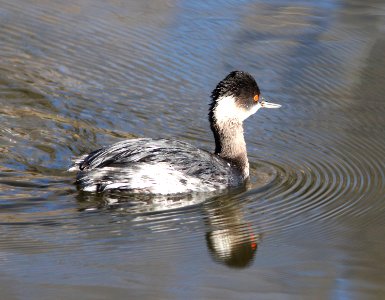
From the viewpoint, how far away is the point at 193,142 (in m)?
9.60

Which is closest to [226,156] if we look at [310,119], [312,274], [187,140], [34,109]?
[187,140]

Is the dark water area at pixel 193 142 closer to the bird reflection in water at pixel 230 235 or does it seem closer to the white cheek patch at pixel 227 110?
the bird reflection in water at pixel 230 235

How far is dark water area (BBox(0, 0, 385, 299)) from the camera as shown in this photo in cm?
625

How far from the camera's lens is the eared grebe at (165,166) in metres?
8.25

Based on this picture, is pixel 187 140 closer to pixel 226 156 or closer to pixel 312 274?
pixel 226 156

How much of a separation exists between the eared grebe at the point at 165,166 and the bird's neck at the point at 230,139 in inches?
0.5

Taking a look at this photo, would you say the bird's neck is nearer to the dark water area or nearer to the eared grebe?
the eared grebe

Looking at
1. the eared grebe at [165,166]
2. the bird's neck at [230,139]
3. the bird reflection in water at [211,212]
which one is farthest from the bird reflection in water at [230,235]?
the bird's neck at [230,139]

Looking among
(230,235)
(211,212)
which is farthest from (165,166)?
(230,235)

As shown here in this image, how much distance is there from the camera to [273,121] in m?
9.96

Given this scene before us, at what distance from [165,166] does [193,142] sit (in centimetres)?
127

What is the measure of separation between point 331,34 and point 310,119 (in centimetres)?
244

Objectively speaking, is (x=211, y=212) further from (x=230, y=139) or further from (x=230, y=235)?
(x=230, y=139)

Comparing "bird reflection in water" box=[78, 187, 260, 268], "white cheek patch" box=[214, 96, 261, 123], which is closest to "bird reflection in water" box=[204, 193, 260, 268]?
"bird reflection in water" box=[78, 187, 260, 268]
